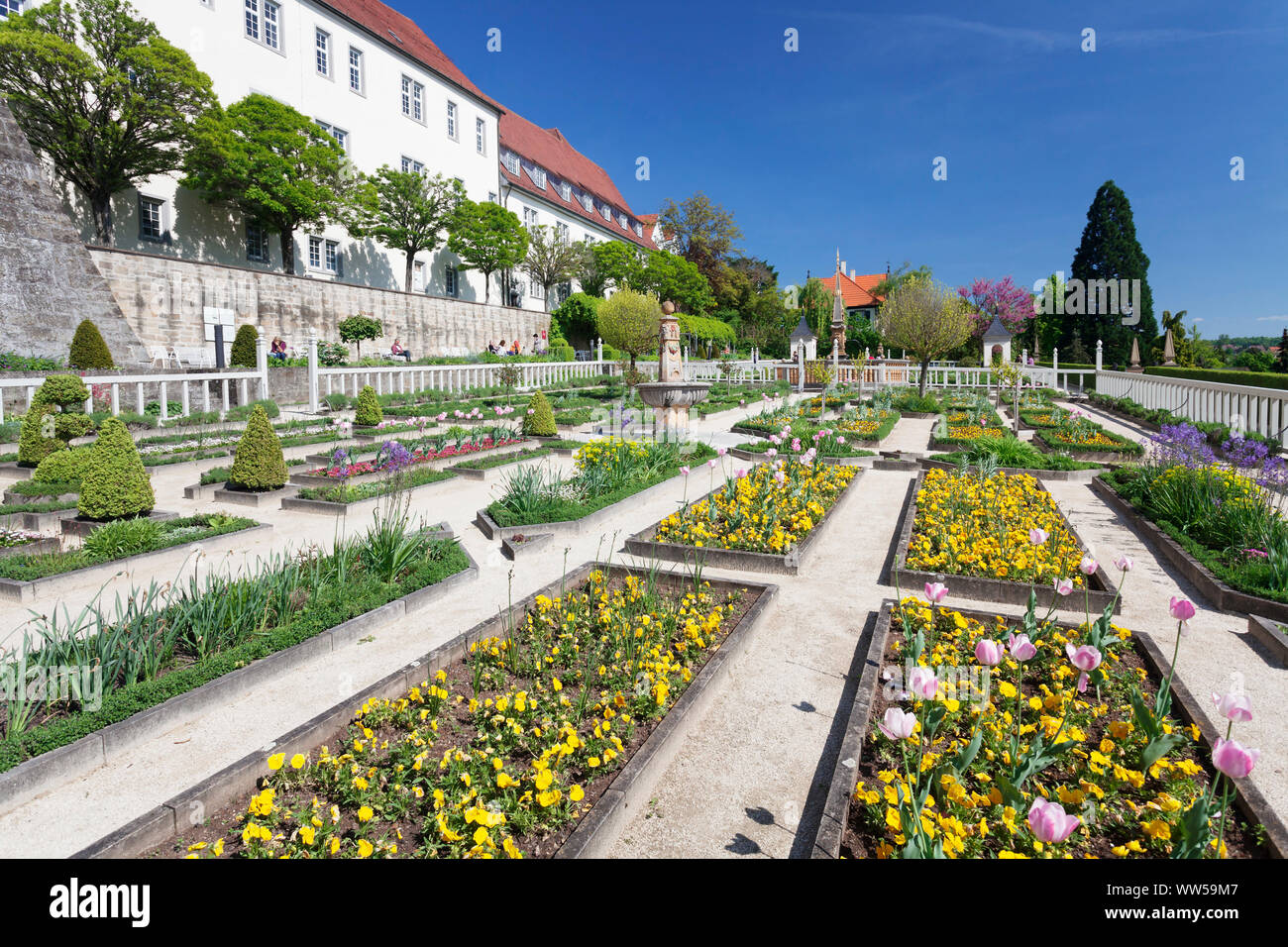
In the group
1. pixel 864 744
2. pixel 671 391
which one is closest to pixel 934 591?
pixel 864 744

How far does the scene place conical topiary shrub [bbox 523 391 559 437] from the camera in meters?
14.0

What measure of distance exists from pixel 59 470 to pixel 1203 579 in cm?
1170

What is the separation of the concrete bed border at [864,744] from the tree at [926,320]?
19.2m

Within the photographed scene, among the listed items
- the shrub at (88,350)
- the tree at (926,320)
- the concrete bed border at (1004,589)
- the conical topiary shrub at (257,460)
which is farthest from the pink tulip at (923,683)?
the tree at (926,320)

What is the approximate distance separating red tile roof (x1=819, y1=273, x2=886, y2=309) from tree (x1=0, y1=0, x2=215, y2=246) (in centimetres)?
4934

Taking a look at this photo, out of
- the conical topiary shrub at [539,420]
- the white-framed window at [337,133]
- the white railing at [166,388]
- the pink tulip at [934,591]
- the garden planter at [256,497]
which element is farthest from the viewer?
the white-framed window at [337,133]

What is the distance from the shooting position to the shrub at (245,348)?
18812 mm

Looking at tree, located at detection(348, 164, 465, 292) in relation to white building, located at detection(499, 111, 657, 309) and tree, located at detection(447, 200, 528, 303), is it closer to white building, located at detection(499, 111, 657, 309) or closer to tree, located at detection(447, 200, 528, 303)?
tree, located at detection(447, 200, 528, 303)

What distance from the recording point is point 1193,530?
21.3ft

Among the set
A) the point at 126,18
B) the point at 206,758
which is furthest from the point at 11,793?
the point at 126,18

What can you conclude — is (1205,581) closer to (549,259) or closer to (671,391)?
(671,391)

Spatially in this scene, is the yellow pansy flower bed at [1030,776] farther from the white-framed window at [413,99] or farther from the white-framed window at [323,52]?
the white-framed window at [413,99]
